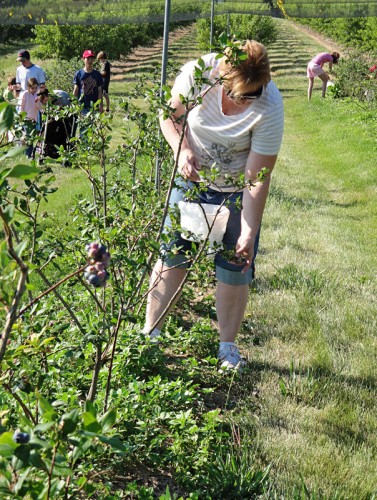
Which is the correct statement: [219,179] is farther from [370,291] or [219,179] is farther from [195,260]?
[370,291]

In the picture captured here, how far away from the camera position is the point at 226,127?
2.87m

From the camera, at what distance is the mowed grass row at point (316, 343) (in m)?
2.45

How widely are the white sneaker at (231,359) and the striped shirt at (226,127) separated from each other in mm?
750

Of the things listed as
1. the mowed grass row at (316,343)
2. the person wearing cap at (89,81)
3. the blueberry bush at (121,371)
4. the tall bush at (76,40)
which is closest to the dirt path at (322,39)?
the tall bush at (76,40)

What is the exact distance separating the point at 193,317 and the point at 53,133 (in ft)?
18.7

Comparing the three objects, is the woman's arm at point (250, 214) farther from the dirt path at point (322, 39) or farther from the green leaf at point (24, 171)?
the dirt path at point (322, 39)

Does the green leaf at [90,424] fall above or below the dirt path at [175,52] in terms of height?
above

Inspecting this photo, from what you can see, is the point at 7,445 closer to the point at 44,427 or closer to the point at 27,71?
the point at 44,427

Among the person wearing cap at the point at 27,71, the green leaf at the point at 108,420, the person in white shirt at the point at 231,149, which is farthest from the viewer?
the person wearing cap at the point at 27,71

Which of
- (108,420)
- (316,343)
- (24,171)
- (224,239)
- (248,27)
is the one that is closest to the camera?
(24,171)

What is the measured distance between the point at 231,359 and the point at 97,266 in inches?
78.5

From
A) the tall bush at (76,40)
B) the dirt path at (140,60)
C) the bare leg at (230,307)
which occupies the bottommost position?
the dirt path at (140,60)

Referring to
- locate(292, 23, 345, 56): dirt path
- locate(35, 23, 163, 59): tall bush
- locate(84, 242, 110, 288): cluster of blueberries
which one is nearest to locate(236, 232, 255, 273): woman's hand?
locate(84, 242, 110, 288): cluster of blueberries

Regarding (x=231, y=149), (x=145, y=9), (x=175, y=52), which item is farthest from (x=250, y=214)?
(x=175, y=52)
